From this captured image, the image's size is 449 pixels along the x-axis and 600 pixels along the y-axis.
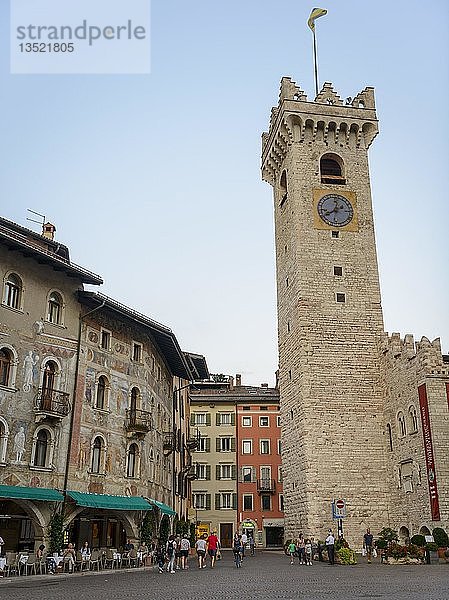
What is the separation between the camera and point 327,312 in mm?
38781

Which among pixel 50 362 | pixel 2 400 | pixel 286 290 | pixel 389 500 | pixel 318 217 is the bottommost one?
pixel 389 500

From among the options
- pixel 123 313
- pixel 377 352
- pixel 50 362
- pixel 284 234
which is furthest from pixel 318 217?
pixel 50 362

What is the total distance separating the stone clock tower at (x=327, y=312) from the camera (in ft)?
117

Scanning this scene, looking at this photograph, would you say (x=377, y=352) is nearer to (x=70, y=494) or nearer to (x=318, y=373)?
(x=318, y=373)

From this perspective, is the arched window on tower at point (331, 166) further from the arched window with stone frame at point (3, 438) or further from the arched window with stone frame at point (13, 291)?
the arched window with stone frame at point (3, 438)

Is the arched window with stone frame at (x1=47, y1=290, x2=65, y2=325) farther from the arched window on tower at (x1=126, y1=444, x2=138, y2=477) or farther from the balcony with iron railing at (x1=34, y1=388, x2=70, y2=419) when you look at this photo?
the arched window on tower at (x1=126, y1=444, x2=138, y2=477)

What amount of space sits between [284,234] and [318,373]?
10.6 meters

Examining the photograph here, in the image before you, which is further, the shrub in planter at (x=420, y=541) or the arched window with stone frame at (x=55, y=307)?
the shrub in planter at (x=420, y=541)

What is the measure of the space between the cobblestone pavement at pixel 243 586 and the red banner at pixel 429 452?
6.57m

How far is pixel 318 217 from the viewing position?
4091 centimetres

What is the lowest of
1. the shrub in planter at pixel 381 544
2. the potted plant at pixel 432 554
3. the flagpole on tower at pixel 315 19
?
the potted plant at pixel 432 554

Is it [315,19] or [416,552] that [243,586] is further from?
[315,19]

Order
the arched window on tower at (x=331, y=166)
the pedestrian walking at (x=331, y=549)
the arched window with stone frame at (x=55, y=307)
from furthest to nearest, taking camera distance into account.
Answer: the arched window on tower at (x=331, y=166)
the pedestrian walking at (x=331, y=549)
the arched window with stone frame at (x=55, y=307)

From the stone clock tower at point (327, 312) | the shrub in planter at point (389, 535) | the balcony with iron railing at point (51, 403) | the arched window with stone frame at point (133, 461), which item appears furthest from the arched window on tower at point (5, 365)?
the shrub in planter at point (389, 535)
